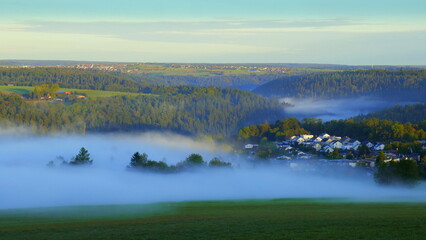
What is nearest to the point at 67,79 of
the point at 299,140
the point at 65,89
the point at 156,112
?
the point at 65,89

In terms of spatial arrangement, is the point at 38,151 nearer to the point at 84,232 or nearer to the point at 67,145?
the point at 67,145

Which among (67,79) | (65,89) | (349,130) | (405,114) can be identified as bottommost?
(349,130)

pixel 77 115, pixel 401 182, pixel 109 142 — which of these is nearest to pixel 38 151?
pixel 109 142

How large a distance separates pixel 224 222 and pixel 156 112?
130 m

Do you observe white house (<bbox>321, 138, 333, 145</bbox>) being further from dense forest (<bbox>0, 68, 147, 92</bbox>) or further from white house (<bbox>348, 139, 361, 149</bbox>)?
dense forest (<bbox>0, 68, 147, 92</bbox>)

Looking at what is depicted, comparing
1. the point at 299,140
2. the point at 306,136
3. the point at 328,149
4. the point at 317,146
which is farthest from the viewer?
the point at 306,136

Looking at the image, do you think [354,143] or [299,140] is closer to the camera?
[354,143]

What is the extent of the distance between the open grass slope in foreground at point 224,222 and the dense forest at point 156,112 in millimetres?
111892

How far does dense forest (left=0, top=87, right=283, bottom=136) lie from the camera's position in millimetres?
139125

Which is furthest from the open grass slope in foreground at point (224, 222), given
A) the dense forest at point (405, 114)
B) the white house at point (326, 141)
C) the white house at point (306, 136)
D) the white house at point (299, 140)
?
the dense forest at point (405, 114)

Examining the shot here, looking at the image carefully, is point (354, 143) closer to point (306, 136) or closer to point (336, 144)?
point (336, 144)

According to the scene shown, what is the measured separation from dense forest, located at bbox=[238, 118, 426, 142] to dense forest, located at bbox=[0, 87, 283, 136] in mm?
35739

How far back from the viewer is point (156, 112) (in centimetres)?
15288

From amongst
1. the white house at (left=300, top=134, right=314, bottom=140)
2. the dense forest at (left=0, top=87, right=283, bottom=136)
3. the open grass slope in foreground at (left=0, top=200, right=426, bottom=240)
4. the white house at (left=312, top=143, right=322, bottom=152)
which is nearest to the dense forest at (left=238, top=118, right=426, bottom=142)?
the white house at (left=300, top=134, right=314, bottom=140)
